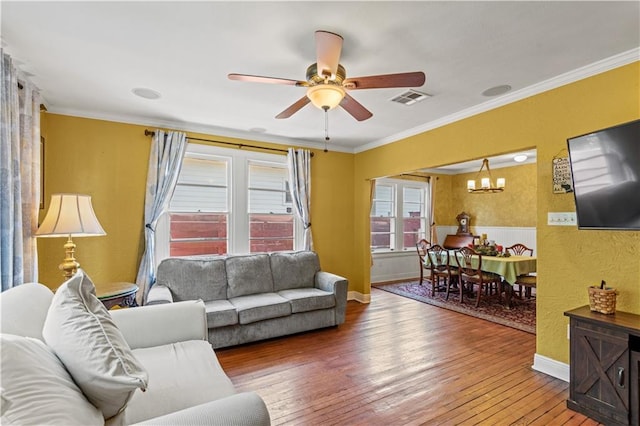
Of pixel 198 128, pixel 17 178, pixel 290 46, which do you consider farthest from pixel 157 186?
pixel 290 46

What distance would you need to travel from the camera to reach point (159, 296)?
10.4ft

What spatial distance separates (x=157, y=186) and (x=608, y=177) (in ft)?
14.8

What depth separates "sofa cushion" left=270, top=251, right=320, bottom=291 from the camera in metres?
4.21

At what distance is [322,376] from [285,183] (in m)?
3.06

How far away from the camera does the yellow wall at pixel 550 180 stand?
2.40 metres

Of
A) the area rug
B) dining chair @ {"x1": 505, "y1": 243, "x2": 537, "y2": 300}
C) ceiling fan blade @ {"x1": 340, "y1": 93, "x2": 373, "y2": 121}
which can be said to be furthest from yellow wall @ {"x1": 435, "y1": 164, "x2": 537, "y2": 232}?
ceiling fan blade @ {"x1": 340, "y1": 93, "x2": 373, "y2": 121}

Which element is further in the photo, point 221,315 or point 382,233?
point 382,233

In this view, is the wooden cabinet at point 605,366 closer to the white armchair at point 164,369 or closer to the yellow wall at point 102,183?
the white armchair at point 164,369

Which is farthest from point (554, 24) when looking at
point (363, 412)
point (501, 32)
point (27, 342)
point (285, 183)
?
point (285, 183)

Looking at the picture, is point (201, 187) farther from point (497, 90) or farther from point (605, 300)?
point (605, 300)

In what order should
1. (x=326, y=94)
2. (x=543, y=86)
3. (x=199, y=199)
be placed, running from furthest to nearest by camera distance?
1. (x=199, y=199)
2. (x=543, y=86)
3. (x=326, y=94)

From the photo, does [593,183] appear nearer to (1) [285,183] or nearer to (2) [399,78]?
(2) [399,78]

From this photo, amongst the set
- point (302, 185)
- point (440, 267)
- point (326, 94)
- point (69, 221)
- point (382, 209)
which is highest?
point (326, 94)

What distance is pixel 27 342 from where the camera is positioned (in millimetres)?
1043
